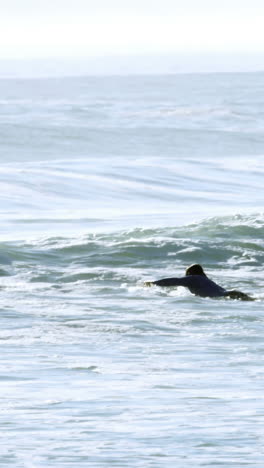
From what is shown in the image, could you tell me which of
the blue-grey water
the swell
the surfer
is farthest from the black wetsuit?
the swell

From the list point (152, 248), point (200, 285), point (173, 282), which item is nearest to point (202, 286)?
point (200, 285)

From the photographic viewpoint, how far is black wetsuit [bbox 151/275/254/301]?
15195mm

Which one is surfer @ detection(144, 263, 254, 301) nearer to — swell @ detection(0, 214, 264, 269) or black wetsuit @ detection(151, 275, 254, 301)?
black wetsuit @ detection(151, 275, 254, 301)

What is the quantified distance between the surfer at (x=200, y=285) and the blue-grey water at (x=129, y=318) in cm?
16

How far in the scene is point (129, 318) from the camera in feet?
46.1

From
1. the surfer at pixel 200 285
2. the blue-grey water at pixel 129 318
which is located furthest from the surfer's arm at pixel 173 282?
the blue-grey water at pixel 129 318

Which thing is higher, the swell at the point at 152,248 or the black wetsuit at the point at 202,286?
the swell at the point at 152,248

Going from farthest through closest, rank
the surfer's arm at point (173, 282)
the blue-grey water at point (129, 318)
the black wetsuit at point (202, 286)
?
the surfer's arm at point (173, 282)
the black wetsuit at point (202, 286)
the blue-grey water at point (129, 318)

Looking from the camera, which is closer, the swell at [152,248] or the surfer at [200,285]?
the surfer at [200,285]

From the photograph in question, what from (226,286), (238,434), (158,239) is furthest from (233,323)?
(158,239)

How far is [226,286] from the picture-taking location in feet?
55.5

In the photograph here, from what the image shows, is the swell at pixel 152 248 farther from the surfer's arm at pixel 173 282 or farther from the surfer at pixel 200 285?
the surfer at pixel 200 285

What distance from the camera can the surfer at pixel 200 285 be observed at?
1520 cm

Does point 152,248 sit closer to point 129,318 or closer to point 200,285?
point 200,285
